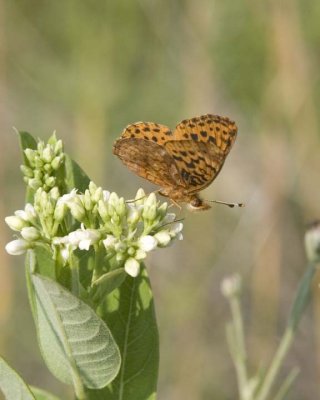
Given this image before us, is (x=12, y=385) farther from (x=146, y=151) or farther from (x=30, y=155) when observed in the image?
(x=146, y=151)

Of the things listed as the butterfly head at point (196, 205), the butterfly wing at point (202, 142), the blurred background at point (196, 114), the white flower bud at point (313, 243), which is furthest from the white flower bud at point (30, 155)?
the blurred background at point (196, 114)

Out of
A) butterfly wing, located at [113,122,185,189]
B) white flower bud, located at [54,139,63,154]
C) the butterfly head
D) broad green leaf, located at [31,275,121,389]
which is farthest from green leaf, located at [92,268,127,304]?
the butterfly head

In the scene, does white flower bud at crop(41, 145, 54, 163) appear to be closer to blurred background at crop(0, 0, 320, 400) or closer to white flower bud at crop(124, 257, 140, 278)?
white flower bud at crop(124, 257, 140, 278)

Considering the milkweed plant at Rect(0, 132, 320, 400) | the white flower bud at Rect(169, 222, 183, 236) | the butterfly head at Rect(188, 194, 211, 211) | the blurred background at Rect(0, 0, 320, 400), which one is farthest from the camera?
the blurred background at Rect(0, 0, 320, 400)

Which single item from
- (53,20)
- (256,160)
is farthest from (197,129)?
(53,20)

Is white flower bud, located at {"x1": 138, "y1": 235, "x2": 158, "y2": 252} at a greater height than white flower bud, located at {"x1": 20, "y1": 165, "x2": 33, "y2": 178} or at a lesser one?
lesser

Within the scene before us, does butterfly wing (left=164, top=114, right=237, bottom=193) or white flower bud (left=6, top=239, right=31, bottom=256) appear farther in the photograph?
butterfly wing (left=164, top=114, right=237, bottom=193)
